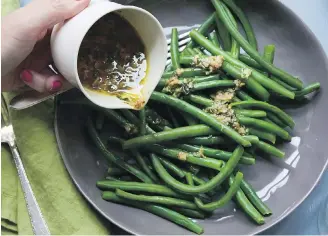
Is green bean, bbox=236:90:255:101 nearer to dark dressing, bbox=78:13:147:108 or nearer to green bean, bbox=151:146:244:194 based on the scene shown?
green bean, bbox=151:146:244:194

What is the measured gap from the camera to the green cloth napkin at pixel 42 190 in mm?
1539

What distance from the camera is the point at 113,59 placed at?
141cm

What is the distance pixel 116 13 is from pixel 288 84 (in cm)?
54

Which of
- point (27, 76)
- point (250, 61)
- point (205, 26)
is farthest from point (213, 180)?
point (27, 76)

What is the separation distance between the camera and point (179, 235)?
151cm

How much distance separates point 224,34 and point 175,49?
158 mm

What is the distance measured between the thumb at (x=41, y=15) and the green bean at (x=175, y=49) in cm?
37

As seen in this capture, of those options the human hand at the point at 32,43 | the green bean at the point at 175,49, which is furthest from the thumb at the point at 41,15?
the green bean at the point at 175,49

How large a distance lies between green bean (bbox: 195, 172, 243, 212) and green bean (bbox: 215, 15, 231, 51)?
399mm

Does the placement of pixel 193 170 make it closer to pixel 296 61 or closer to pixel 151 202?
pixel 151 202

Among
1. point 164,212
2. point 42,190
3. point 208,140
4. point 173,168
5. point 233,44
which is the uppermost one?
point 233,44

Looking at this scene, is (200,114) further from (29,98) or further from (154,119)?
(29,98)

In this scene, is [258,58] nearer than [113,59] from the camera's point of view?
No

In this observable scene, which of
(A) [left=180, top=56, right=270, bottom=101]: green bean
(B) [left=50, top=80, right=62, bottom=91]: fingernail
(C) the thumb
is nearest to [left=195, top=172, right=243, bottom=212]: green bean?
(A) [left=180, top=56, right=270, bottom=101]: green bean
